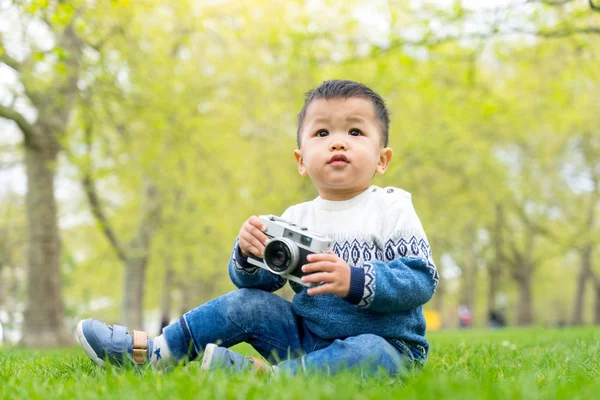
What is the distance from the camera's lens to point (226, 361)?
273 centimetres

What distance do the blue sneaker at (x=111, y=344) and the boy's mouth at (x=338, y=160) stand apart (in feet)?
4.20

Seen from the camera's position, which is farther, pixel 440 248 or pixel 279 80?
pixel 440 248

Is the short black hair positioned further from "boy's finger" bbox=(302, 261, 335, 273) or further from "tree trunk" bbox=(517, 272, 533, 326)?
"tree trunk" bbox=(517, 272, 533, 326)

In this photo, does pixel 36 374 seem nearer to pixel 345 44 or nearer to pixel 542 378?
pixel 542 378

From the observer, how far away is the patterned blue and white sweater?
9.08 ft

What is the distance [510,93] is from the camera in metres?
19.7

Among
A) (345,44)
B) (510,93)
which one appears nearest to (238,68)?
(345,44)

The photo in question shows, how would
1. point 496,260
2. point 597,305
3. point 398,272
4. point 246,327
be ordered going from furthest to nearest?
1. point 597,305
2. point 496,260
3. point 246,327
4. point 398,272

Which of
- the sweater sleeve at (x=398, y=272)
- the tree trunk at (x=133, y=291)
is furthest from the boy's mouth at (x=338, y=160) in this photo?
the tree trunk at (x=133, y=291)

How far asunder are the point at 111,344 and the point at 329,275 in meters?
1.13

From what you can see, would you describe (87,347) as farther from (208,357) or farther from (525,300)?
(525,300)

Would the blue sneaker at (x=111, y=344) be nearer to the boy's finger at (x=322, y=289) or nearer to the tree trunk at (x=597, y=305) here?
the boy's finger at (x=322, y=289)

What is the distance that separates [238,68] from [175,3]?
2847mm

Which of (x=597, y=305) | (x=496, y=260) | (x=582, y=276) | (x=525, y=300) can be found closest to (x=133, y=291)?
(x=496, y=260)
